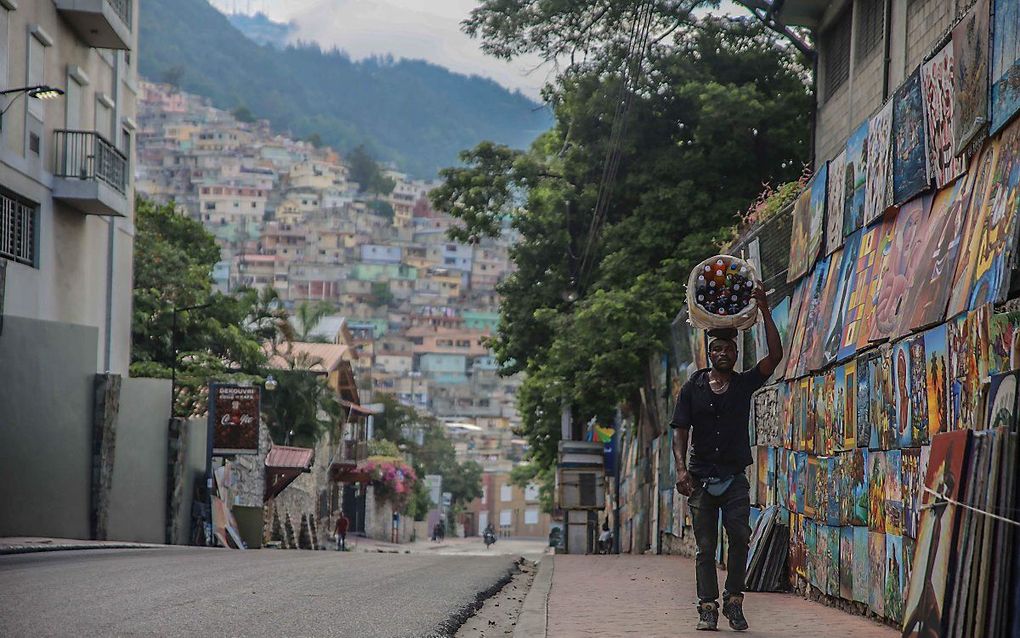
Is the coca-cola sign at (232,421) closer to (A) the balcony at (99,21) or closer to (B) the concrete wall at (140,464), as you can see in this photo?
(B) the concrete wall at (140,464)

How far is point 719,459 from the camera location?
8.94m

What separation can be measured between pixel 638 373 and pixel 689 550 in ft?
27.0

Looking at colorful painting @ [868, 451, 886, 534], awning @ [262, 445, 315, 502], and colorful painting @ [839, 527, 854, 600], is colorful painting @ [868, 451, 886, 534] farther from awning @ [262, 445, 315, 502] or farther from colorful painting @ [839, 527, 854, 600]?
awning @ [262, 445, 315, 502]

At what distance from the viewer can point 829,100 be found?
888 inches

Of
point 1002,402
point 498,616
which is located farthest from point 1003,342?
point 498,616

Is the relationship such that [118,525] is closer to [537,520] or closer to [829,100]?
[829,100]

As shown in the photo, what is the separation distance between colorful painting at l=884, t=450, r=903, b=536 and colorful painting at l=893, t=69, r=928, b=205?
1.72 m

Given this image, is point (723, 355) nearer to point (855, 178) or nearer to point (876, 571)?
point (876, 571)

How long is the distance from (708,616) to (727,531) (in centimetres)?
54

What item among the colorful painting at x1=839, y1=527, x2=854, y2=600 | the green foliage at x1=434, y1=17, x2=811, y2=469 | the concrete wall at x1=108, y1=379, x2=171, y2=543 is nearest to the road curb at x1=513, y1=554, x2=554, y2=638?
the colorful painting at x1=839, y1=527, x2=854, y2=600

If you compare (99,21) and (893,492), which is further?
(99,21)

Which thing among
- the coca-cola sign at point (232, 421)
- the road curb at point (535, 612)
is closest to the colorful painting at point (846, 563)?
the road curb at point (535, 612)

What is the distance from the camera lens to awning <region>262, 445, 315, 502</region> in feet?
157

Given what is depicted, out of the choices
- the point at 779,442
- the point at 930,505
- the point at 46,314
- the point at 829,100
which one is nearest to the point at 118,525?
the point at 46,314
